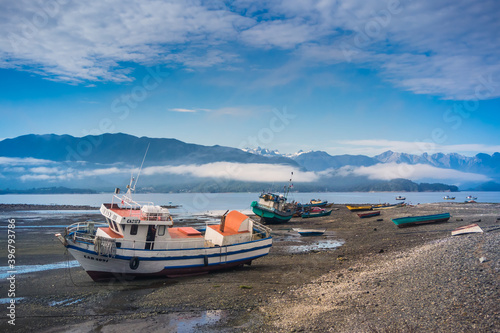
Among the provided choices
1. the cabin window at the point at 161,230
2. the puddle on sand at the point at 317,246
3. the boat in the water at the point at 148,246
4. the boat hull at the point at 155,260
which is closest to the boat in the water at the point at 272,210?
the puddle on sand at the point at 317,246

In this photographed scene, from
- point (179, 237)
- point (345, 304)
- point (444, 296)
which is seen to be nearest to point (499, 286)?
point (444, 296)

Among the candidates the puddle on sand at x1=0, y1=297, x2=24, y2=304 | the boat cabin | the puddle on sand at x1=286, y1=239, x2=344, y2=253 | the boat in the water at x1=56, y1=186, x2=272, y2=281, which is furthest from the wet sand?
the puddle on sand at x1=286, y1=239, x2=344, y2=253

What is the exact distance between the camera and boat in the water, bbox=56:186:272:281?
57.5ft

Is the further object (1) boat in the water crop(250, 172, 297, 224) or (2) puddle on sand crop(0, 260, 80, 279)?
(1) boat in the water crop(250, 172, 297, 224)

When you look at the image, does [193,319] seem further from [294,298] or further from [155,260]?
[155,260]

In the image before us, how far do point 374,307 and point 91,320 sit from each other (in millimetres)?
10226

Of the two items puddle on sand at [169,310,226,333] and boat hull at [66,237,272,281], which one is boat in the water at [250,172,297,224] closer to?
boat hull at [66,237,272,281]

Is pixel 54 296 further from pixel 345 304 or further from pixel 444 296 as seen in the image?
pixel 444 296

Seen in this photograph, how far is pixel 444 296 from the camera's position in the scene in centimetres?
1115

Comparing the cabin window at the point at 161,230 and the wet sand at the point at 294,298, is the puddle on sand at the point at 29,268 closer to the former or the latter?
the wet sand at the point at 294,298

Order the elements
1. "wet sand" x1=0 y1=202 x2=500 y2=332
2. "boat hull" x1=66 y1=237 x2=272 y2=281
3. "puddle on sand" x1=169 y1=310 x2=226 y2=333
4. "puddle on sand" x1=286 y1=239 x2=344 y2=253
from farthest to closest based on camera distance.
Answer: "puddle on sand" x1=286 y1=239 x2=344 y2=253, "boat hull" x1=66 y1=237 x2=272 y2=281, "puddle on sand" x1=169 y1=310 x2=226 y2=333, "wet sand" x1=0 y1=202 x2=500 y2=332

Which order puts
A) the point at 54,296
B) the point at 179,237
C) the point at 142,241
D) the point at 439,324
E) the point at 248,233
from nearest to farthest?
the point at 439,324 < the point at 54,296 < the point at 142,241 < the point at 179,237 < the point at 248,233

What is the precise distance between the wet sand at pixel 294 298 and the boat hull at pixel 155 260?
0.50 meters

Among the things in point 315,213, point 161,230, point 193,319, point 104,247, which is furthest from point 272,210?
point 193,319
